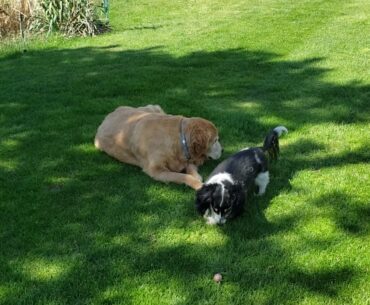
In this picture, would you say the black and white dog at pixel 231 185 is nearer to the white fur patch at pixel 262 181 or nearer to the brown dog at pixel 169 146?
the white fur patch at pixel 262 181

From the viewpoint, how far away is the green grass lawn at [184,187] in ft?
12.4

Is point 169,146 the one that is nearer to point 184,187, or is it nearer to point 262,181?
point 184,187

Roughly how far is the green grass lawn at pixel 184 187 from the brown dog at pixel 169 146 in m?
0.13

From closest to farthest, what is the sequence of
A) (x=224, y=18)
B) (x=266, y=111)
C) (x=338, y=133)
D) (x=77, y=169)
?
Answer: (x=77, y=169) < (x=338, y=133) < (x=266, y=111) < (x=224, y=18)

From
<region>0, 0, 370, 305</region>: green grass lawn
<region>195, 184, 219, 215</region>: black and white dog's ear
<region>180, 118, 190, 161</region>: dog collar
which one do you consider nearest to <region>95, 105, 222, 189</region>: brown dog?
<region>180, 118, 190, 161</region>: dog collar

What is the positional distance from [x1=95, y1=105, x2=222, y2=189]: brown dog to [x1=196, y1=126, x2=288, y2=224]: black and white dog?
1.68ft

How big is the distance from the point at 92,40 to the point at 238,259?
326 inches

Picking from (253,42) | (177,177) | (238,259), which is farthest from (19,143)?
(253,42)

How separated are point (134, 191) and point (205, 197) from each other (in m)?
0.99

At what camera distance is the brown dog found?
16.9ft

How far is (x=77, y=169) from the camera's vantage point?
219 inches

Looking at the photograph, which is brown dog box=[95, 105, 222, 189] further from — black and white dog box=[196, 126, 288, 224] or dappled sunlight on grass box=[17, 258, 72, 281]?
dappled sunlight on grass box=[17, 258, 72, 281]

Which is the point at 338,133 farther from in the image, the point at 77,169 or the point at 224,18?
the point at 224,18

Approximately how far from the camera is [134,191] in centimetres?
502
